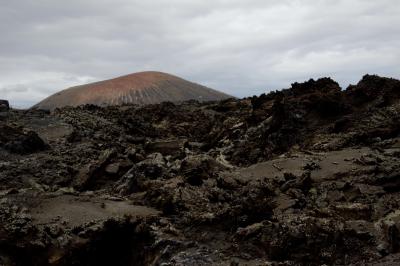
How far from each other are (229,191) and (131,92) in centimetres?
2188

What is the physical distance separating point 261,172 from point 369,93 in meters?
5.44

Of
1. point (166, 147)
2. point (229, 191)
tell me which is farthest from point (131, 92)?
point (229, 191)

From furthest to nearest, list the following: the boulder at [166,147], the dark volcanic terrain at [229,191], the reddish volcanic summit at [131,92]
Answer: the reddish volcanic summit at [131,92] < the boulder at [166,147] < the dark volcanic terrain at [229,191]

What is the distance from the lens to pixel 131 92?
31281 mm

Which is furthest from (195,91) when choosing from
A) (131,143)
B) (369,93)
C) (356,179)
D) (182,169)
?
(356,179)

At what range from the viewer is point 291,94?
16500 millimetres

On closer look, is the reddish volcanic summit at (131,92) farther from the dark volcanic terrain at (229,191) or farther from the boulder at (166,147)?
the dark volcanic terrain at (229,191)

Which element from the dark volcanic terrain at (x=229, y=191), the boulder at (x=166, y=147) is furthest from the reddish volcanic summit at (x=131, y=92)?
the dark volcanic terrain at (x=229, y=191)

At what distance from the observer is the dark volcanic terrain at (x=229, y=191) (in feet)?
26.3

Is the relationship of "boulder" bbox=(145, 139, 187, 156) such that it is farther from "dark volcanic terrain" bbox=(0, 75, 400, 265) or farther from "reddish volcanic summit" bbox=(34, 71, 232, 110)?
"reddish volcanic summit" bbox=(34, 71, 232, 110)

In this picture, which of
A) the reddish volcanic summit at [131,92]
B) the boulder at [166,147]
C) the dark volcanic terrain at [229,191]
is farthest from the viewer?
the reddish volcanic summit at [131,92]

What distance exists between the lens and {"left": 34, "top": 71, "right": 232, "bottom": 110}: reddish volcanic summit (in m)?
30.9

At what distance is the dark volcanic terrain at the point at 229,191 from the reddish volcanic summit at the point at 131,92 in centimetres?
1401

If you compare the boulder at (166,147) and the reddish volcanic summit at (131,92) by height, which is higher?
the reddish volcanic summit at (131,92)
